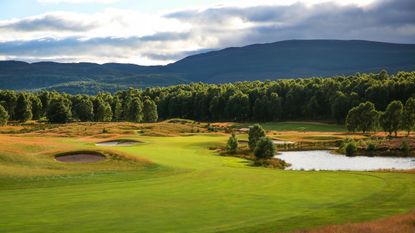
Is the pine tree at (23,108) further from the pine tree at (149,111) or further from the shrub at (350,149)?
the shrub at (350,149)

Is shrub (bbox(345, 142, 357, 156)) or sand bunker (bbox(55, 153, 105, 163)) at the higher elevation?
sand bunker (bbox(55, 153, 105, 163))

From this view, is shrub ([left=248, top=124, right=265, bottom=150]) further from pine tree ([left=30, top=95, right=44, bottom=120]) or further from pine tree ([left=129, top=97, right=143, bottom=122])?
pine tree ([left=30, top=95, right=44, bottom=120])

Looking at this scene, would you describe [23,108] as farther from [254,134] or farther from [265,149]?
[265,149]

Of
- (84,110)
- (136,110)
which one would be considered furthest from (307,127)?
(84,110)

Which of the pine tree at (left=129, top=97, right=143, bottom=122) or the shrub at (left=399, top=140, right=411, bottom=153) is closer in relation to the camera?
the shrub at (left=399, top=140, right=411, bottom=153)

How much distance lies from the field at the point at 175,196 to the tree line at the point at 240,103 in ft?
339

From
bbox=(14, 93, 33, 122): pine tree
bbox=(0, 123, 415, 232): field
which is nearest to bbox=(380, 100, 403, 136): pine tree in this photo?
bbox=(0, 123, 415, 232): field

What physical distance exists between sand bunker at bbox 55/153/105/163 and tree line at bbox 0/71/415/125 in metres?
96.1

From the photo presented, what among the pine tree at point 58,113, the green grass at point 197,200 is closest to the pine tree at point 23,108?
the pine tree at point 58,113

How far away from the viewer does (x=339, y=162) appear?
70250 mm

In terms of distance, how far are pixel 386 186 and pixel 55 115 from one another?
5367 inches

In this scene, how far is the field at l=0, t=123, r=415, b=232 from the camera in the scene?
23.9 metres

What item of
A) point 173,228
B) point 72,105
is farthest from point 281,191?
point 72,105

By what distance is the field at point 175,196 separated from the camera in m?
23.9
